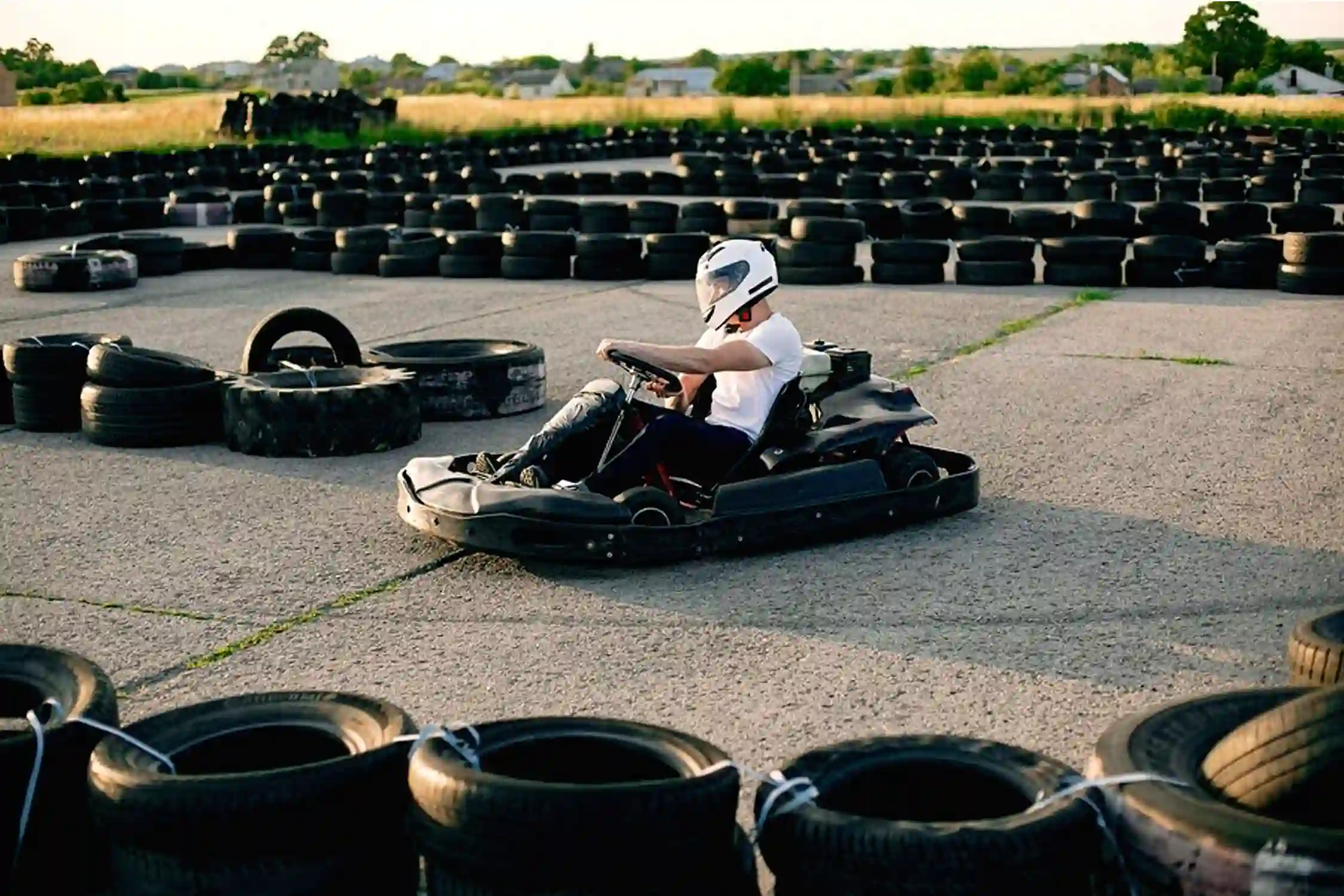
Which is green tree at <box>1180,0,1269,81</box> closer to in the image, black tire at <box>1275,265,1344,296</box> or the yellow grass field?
the yellow grass field

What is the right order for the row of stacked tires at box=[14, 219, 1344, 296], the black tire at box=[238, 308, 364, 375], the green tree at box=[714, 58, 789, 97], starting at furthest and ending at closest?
the green tree at box=[714, 58, 789, 97]
the row of stacked tires at box=[14, 219, 1344, 296]
the black tire at box=[238, 308, 364, 375]

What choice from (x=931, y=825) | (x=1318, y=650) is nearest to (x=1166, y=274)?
(x=1318, y=650)

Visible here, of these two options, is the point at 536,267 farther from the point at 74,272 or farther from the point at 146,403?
the point at 146,403

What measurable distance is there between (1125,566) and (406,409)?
A: 3.41m

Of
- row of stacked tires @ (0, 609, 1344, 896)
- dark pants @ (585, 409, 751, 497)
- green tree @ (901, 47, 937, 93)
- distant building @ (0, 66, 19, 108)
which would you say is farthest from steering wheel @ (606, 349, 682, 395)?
green tree @ (901, 47, 937, 93)

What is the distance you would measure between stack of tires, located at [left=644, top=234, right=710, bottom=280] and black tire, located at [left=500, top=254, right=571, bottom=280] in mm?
730

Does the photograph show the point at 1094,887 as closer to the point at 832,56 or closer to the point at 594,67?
the point at 594,67

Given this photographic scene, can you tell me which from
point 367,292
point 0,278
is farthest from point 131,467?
point 0,278

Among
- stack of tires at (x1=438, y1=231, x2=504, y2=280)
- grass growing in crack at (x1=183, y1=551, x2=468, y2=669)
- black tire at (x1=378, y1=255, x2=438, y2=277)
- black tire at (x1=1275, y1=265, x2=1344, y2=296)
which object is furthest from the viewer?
black tire at (x1=378, y1=255, x2=438, y2=277)

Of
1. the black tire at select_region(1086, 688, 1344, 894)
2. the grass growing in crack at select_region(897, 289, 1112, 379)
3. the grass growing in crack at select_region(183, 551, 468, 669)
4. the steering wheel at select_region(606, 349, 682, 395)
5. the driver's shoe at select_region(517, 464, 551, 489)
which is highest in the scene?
the steering wheel at select_region(606, 349, 682, 395)

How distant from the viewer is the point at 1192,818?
295 cm

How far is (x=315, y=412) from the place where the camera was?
7496 millimetres

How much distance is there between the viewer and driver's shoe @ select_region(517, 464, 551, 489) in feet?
19.4

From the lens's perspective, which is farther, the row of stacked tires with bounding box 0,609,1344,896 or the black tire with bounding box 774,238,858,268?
the black tire with bounding box 774,238,858,268
